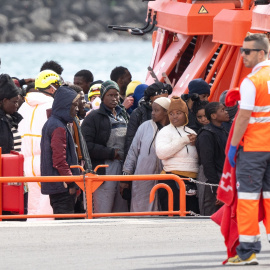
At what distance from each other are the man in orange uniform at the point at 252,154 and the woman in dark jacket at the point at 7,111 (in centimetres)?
Result: 400

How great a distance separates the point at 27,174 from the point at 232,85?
11.6 ft

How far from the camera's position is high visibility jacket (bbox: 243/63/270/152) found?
8680 mm

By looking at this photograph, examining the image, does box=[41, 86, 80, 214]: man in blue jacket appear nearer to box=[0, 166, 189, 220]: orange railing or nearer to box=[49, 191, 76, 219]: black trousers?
box=[49, 191, 76, 219]: black trousers

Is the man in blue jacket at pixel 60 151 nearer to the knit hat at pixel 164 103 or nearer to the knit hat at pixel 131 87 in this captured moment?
the knit hat at pixel 164 103

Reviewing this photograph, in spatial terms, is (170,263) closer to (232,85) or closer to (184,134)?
(184,134)

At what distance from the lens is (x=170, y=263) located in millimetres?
8930

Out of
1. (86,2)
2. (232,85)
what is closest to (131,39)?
(86,2)

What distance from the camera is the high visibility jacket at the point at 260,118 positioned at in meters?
8.68

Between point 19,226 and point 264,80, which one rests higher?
point 264,80

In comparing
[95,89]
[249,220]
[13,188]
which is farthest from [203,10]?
[249,220]

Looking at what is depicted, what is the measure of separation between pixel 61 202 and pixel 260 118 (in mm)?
3395

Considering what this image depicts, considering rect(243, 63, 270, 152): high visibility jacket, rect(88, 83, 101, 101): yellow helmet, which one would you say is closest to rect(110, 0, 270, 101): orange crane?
rect(88, 83, 101, 101): yellow helmet

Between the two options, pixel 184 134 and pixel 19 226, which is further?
pixel 184 134

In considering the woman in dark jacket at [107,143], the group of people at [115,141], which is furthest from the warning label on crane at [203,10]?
the woman in dark jacket at [107,143]
